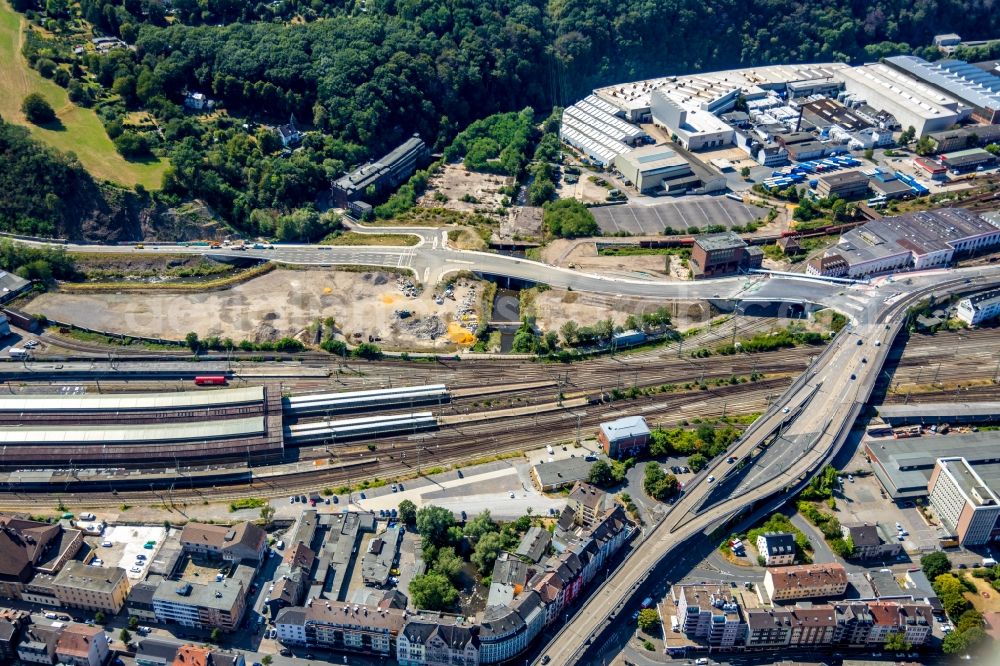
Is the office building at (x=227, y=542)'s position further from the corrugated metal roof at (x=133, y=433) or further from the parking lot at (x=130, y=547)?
the corrugated metal roof at (x=133, y=433)

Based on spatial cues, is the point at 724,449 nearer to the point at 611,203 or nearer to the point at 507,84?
the point at 611,203

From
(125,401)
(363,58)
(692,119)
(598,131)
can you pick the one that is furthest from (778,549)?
(363,58)

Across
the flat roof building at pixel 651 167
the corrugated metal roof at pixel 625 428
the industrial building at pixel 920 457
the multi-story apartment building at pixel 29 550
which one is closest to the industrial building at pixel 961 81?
the flat roof building at pixel 651 167

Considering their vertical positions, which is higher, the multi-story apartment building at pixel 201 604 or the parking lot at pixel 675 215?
the parking lot at pixel 675 215

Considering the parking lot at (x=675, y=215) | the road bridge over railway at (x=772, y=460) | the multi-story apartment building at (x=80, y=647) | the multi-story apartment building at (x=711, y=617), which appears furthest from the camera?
the parking lot at (x=675, y=215)

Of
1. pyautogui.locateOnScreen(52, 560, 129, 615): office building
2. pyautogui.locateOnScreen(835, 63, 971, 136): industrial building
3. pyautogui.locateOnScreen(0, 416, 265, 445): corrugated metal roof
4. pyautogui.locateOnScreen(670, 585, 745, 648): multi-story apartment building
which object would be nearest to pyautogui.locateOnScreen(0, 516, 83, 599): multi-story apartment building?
pyautogui.locateOnScreen(52, 560, 129, 615): office building

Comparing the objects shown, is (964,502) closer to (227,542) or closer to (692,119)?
(227,542)
